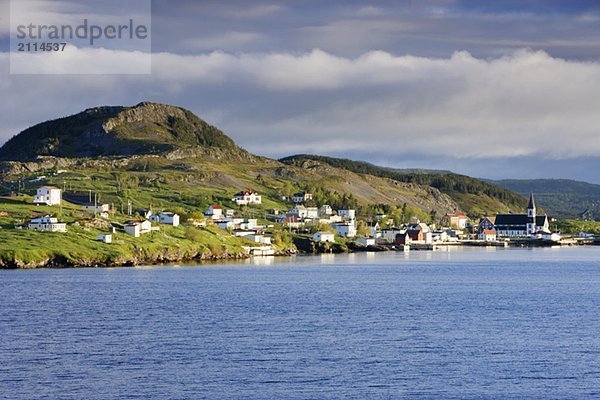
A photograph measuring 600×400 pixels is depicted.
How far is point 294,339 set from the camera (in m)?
56.7

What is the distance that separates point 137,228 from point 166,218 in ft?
87.8

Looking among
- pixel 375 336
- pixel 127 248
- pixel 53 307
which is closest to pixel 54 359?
pixel 375 336

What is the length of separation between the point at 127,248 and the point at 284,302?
191 ft

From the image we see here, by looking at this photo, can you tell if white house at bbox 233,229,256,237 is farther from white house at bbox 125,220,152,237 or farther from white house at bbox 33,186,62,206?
white house at bbox 33,186,62,206

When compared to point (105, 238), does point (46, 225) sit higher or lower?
higher

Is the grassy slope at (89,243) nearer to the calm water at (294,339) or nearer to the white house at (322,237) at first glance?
the calm water at (294,339)

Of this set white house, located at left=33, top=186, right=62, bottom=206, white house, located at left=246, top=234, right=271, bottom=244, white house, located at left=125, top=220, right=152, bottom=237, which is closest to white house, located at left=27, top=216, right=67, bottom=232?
white house, located at left=125, top=220, right=152, bottom=237

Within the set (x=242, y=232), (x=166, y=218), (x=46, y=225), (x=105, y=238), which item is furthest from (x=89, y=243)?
(x=242, y=232)

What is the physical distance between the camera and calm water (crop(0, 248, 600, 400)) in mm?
43156

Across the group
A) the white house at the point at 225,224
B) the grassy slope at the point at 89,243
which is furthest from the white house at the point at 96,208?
the white house at the point at 225,224

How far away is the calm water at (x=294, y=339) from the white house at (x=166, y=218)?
2533 inches

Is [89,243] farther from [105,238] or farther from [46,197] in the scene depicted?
[46,197]

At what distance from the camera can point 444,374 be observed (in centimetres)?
4597

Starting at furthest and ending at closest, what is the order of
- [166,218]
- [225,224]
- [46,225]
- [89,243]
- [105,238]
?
[225,224] → [166,218] → [46,225] → [105,238] → [89,243]
